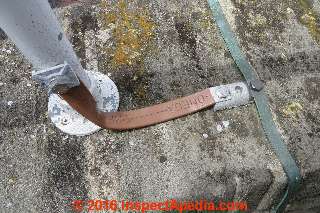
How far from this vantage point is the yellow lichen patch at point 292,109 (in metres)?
1.86

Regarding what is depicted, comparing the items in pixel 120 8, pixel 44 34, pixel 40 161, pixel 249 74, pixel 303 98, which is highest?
pixel 44 34

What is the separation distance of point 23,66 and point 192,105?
2.95ft

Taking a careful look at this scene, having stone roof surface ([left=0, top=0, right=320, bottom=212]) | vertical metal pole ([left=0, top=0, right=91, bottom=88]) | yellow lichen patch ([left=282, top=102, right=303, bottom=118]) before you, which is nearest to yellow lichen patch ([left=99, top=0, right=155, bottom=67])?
stone roof surface ([left=0, top=0, right=320, bottom=212])

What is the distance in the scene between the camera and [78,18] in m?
2.11

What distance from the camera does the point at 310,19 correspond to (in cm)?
214

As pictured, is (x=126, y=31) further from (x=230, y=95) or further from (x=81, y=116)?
(x=230, y=95)

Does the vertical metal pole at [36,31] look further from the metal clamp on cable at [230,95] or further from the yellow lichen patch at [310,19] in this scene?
the yellow lichen patch at [310,19]

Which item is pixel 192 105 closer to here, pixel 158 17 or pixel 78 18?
pixel 158 17

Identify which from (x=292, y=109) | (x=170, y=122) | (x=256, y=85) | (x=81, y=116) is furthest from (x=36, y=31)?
(x=292, y=109)

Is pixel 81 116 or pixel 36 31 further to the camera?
pixel 81 116

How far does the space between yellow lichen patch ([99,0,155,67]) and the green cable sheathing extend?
381mm

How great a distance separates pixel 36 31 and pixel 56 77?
23 cm

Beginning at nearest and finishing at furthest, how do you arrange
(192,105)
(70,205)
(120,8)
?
(70,205) → (192,105) → (120,8)

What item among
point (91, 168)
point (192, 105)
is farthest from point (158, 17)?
point (91, 168)
